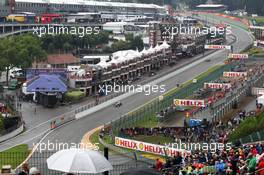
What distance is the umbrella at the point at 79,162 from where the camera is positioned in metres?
10.5

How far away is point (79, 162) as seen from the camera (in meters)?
10.6

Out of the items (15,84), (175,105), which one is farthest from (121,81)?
(175,105)

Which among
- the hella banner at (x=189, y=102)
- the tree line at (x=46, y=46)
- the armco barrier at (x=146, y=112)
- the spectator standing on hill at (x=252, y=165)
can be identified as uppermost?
the spectator standing on hill at (x=252, y=165)

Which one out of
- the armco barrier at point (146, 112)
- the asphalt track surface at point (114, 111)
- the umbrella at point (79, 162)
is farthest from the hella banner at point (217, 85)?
the umbrella at point (79, 162)

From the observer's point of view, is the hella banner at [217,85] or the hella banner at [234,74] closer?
the hella banner at [217,85]

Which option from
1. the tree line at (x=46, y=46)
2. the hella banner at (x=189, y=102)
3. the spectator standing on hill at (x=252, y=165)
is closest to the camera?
the spectator standing on hill at (x=252, y=165)

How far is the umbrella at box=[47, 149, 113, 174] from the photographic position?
1045 centimetres

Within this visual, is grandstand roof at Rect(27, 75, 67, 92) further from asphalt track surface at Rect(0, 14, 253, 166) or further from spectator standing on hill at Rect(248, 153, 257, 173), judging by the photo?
spectator standing on hill at Rect(248, 153, 257, 173)

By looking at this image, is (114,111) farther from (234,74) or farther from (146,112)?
(234,74)

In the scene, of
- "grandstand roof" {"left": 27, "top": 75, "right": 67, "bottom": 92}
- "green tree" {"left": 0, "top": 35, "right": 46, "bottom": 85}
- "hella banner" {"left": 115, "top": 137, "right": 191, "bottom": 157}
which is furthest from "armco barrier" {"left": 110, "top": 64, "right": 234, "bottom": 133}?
"green tree" {"left": 0, "top": 35, "right": 46, "bottom": 85}

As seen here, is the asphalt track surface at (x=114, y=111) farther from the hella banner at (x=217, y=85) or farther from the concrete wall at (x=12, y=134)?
the hella banner at (x=217, y=85)

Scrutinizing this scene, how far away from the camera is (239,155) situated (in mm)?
14617

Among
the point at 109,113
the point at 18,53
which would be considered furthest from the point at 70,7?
the point at 109,113

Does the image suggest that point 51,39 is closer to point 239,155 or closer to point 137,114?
point 137,114
